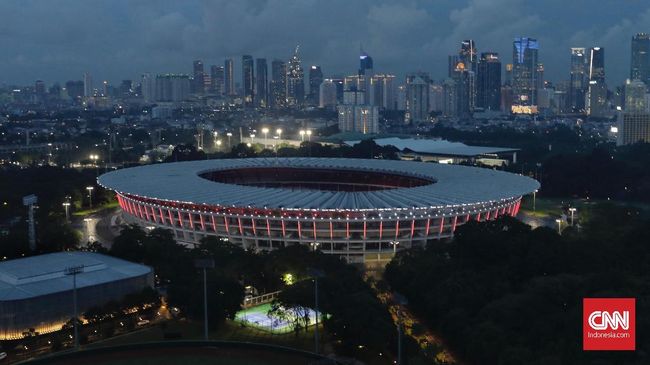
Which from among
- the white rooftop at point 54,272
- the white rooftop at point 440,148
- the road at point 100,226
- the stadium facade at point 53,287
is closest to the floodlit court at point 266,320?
the stadium facade at point 53,287

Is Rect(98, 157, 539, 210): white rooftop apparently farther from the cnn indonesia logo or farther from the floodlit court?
the cnn indonesia logo

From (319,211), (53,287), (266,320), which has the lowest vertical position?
(266,320)

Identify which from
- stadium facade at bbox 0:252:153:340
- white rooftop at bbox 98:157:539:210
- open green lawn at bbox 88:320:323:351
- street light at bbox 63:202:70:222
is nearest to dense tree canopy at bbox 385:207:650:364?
white rooftop at bbox 98:157:539:210

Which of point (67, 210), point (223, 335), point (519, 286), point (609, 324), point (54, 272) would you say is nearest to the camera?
point (609, 324)

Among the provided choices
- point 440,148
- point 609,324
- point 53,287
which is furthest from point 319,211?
point 440,148

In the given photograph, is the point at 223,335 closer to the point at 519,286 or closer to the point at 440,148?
the point at 519,286

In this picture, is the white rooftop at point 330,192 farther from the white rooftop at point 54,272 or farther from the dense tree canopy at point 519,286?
the white rooftop at point 54,272

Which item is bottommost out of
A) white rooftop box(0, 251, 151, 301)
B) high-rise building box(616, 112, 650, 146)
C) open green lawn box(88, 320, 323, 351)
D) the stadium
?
open green lawn box(88, 320, 323, 351)
